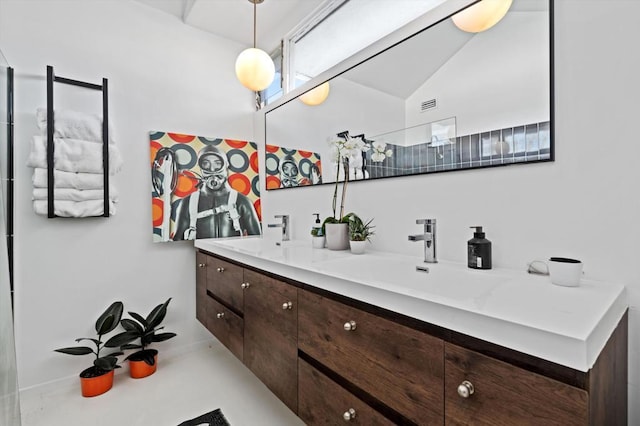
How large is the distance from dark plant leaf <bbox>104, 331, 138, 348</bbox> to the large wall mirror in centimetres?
153

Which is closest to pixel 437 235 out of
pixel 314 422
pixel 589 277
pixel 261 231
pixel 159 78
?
pixel 589 277

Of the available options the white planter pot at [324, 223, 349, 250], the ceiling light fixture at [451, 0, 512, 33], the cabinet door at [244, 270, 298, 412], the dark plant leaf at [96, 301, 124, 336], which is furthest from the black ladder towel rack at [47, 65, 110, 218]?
the ceiling light fixture at [451, 0, 512, 33]

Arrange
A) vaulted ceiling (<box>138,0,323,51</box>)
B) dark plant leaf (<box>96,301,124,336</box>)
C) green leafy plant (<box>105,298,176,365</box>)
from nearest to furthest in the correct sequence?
dark plant leaf (<box>96,301,124,336</box>), green leafy plant (<box>105,298,176,365</box>), vaulted ceiling (<box>138,0,323,51</box>)

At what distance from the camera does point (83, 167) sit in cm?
185

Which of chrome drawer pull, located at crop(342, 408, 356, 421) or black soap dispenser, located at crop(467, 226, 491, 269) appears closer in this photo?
chrome drawer pull, located at crop(342, 408, 356, 421)

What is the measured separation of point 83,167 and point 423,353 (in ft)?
6.92

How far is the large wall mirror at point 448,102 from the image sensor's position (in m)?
1.04

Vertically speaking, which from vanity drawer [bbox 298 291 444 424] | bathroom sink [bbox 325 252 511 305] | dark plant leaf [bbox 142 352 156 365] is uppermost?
bathroom sink [bbox 325 252 511 305]

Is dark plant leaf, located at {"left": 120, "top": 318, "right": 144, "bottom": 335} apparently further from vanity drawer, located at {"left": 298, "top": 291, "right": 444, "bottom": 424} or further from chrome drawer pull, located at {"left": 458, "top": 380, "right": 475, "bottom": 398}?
chrome drawer pull, located at {"left": 458, "top": 380, "right": 475, "bottom": 398}

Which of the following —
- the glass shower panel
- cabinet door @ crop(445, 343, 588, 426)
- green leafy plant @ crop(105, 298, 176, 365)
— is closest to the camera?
cabinet door @ crop(445, 343, 588, 426)

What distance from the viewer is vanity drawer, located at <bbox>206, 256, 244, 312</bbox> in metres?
1.63

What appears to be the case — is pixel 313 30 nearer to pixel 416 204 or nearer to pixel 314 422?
pixel 416 204

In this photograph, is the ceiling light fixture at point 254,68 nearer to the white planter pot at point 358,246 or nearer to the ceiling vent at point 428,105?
the ceiling vent at point 428,105

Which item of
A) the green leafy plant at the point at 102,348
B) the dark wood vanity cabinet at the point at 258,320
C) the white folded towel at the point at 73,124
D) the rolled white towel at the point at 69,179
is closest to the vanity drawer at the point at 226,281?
the dark wood vanity cabinet at the point at 258,320
